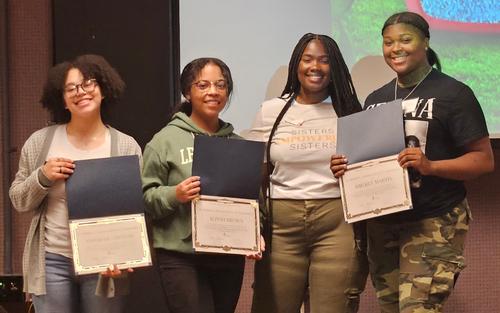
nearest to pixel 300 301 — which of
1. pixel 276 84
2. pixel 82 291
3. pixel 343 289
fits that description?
pixel 343 289

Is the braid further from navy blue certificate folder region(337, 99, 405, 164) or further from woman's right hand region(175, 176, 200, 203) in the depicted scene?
woman's right hand region(175, 176, 200, 203)

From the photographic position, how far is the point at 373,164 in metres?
2.52

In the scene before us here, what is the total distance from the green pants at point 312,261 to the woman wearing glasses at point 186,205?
148 millimetres

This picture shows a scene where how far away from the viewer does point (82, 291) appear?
247cm

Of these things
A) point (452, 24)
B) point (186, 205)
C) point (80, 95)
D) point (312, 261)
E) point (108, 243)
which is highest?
point (452, 24)

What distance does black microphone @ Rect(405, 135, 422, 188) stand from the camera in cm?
247

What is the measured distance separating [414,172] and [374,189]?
137mm

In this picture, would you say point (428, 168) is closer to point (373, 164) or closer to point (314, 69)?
point (373, 164)

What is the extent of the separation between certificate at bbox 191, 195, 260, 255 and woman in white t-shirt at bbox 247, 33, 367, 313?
0.15m

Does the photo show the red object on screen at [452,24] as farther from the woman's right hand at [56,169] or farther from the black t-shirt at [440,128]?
the woman's right hand at [56,169]

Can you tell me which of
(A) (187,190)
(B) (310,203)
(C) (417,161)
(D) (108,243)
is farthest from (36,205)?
(C) (417,161)

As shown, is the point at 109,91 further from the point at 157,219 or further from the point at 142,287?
the point at 142,287

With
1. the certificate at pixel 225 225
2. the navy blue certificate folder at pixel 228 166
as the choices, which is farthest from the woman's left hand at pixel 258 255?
the navy blue certificate folder at pixel 228 166

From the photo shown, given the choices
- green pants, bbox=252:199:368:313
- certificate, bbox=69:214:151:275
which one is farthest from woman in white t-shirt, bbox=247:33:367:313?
certificate, bbox=69:214:151:275
